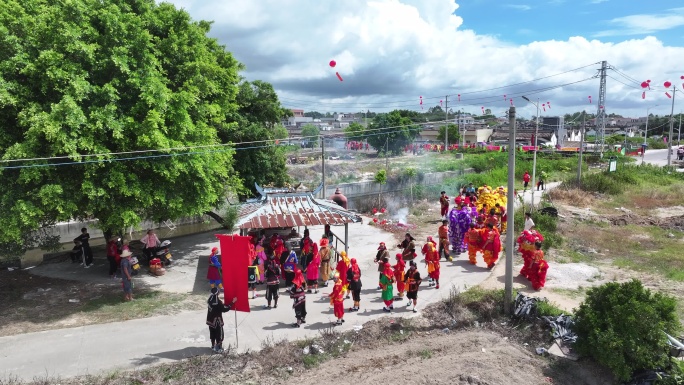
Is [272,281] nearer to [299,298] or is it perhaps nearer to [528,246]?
[299,298]

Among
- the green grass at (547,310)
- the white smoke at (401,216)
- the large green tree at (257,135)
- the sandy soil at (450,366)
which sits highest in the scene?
the large green tree at (257,135)

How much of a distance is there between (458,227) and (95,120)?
488 inches

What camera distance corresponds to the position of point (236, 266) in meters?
9.99

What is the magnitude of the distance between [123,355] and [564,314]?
9.73 m

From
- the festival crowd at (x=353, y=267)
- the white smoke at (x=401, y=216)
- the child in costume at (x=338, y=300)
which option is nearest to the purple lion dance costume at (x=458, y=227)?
the festival crowd at (x=353, y=267)

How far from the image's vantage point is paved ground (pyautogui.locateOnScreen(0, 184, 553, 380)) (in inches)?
376

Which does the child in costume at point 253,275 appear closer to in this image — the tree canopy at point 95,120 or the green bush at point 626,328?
the tree canopy at point 95,120

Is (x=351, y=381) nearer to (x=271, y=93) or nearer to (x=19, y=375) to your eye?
(x=19, y=375)

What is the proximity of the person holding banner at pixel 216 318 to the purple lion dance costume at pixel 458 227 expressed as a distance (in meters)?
10.0

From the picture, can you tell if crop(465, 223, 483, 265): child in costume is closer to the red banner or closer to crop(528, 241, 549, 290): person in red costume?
crop(528, 241, 549, 290): person in red costume

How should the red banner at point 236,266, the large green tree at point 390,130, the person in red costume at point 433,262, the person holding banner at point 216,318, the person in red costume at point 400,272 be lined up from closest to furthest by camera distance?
the person holding banner at point 216,318, the red banner at point 236,266, the person in red costume at point 400,272, the person in red costume at point 433,262, the large green tree at point 390,130

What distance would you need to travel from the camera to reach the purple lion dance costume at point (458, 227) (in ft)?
56.2

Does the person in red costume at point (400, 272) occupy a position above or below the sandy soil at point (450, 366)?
above

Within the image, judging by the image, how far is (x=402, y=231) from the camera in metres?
21.8
